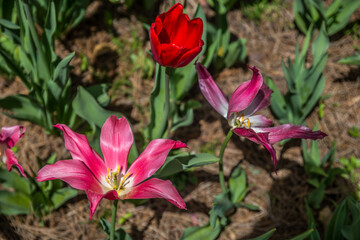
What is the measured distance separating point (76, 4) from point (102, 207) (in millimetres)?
1258

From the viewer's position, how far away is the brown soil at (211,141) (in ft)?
6.38

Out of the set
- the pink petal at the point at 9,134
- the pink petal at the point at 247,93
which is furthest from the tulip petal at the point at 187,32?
the pink petal at the point at 9,134

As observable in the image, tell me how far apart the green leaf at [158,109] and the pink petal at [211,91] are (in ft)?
0.65

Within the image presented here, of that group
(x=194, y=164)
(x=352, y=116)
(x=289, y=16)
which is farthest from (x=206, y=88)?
(x=289, y=16)

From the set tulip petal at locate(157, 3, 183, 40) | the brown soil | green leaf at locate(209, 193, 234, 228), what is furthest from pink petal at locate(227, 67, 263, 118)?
the brown soil

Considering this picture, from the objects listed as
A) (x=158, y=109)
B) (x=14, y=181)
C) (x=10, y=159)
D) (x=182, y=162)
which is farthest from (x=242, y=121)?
(x=14, y=181)

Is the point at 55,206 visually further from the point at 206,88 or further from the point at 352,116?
the point at 352,116

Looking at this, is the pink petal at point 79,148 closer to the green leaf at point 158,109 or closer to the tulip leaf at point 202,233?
the green leaf at point 158,109

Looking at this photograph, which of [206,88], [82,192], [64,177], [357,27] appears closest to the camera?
[64,177]

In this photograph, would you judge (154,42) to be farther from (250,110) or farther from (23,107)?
(23,107)

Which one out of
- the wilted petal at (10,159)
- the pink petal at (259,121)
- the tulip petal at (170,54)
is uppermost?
the tulip petal at (170,54)

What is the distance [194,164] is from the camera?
152 centimetres

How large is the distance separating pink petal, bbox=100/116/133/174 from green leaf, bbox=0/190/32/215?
2.38ft

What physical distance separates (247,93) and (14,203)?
50.6 inches
